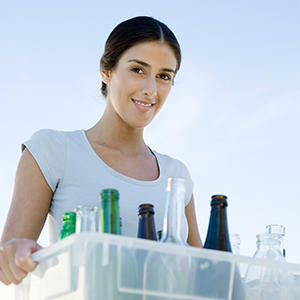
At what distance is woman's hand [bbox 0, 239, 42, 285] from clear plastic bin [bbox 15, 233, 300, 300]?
0.05ft

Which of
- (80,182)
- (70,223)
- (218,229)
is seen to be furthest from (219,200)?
(80,182)

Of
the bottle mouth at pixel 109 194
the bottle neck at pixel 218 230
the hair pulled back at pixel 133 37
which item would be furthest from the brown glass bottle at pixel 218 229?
the hair pulled back at pixel 133 37

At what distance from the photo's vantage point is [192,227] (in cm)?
177

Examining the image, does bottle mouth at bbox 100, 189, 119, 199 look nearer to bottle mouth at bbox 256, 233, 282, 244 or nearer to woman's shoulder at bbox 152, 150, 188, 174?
bottle mouth at bbox 256, 233, 282, 244

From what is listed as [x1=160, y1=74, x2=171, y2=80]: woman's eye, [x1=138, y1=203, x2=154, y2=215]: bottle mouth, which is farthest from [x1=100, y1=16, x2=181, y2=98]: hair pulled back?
[x1=138, y1=203, x2=154, y2=215]: bottle mouth

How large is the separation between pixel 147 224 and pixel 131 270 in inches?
10.0

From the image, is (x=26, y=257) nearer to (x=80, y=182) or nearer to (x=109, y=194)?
(x=109, y=194)

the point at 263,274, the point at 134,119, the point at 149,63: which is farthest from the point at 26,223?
the point at 263,274

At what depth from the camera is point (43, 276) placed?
965mm

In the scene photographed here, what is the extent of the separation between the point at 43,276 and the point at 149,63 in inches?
32.6

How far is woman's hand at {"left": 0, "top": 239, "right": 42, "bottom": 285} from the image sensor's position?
97cm

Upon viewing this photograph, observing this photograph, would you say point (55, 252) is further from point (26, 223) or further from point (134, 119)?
point (134, 119)

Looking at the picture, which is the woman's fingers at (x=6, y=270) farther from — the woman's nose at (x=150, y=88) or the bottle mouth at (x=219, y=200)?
the woman's nose at (x=150, y=88)

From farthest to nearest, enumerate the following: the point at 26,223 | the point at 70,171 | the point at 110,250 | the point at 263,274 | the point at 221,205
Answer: the point at 70,171
the point at 26,223
the point at 221,205
the point at 263,274
the point at 110,250
